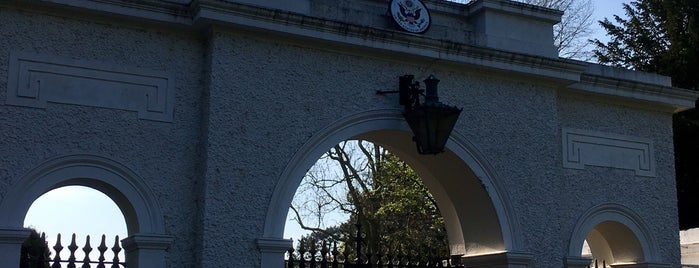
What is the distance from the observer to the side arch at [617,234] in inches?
360

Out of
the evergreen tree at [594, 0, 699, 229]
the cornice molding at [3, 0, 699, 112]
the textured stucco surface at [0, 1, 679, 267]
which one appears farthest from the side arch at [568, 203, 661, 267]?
the evergreen tree at [594, 0, 699, 229]

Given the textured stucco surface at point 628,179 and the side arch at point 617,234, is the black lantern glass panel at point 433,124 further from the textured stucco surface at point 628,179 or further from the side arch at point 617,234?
the side arch at point 617,234

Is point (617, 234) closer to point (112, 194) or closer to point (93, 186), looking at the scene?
point (112, 194)

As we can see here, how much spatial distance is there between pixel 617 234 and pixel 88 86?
5.57m

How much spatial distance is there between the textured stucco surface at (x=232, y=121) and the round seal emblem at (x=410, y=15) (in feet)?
0.88

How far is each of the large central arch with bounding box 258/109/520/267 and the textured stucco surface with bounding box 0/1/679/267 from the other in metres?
0.07

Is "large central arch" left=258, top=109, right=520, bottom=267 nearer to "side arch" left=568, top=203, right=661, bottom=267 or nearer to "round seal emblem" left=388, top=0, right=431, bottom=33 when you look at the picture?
"round seal emblem" left=388, top=0, right=431, bottom=33

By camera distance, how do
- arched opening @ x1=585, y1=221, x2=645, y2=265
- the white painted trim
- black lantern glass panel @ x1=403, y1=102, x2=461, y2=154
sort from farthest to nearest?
1. arched opening @ x1=585, y1=221, x2=645, y2=265
2. black lantern glass panel @ x1=403, y1=102, x2=461, y2=154
3. the white painted trim

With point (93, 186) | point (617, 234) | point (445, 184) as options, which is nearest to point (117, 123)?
point (93, 186)

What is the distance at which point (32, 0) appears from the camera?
692 centimetres

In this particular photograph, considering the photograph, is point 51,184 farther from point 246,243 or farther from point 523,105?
point 523,105

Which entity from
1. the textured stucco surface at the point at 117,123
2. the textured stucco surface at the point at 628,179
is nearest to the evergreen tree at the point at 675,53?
the textured stucco surface at the point at 628,179

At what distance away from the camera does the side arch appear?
9.13 meters

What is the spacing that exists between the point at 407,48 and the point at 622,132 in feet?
9.34
